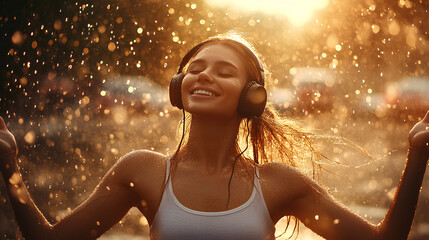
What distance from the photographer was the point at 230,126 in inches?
80.9

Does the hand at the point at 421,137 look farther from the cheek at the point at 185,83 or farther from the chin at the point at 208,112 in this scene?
the cheek at the point at 185,83

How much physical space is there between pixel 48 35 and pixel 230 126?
17.3ft

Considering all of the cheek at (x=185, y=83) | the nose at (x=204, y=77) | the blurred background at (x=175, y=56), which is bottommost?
the blurred background at (x=175, y=56)

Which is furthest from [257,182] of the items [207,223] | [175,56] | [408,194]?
[175,56]

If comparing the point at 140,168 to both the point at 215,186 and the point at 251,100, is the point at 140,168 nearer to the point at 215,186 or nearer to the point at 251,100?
the point at 215,186

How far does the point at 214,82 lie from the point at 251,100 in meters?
0.16

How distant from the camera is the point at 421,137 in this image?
1724mm

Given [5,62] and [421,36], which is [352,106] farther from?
[5,62]

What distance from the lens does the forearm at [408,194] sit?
68.9 inches

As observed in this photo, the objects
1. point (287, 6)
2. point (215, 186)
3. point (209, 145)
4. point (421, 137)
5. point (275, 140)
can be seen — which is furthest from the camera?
point (287, 6)

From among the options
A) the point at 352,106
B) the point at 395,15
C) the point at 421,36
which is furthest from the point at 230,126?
the point at 352,106

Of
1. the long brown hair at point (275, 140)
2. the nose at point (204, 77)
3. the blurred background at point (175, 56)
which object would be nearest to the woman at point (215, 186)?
the nose at point (204, 77)

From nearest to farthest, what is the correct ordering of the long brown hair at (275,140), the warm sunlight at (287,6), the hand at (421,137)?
the hand at (421,137), the long brown hair at (275,140), the warm sunlight at (287,6)

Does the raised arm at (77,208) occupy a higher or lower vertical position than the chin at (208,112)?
lower
